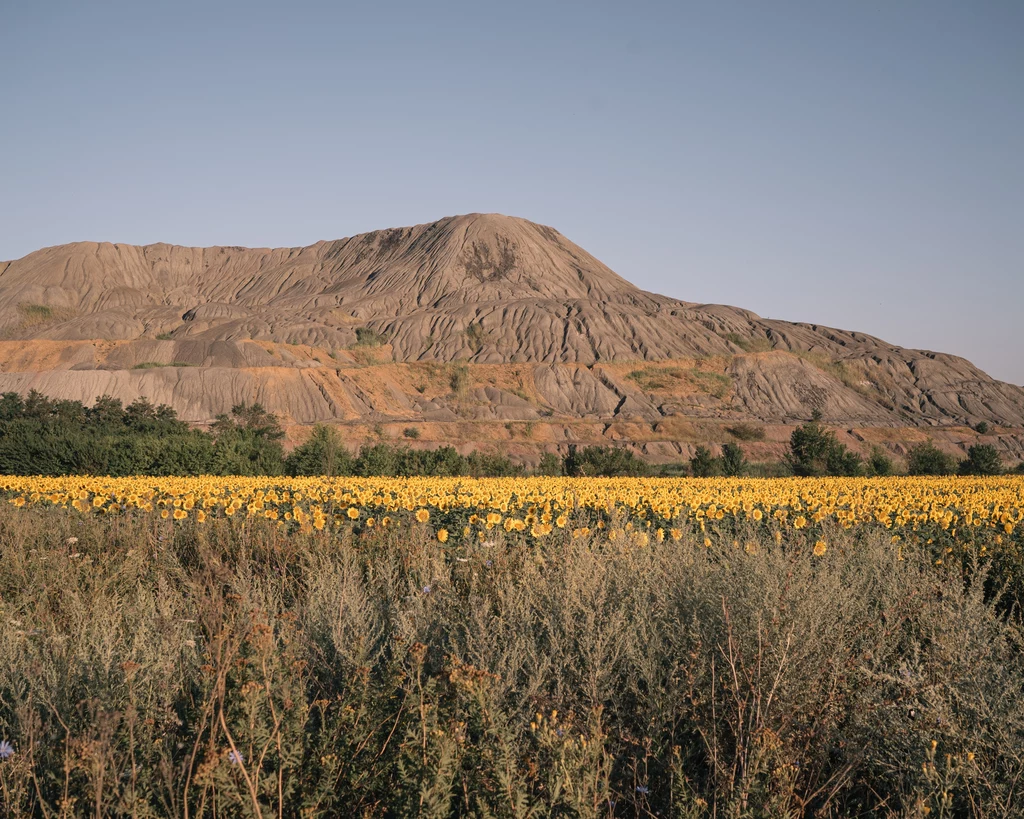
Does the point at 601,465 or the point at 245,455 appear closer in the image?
the point at 245,455

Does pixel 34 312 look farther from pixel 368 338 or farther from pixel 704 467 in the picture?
pixel 704 467

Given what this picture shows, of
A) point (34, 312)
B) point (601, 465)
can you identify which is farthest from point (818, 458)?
point (34, 312)

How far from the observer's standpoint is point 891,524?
392 inches

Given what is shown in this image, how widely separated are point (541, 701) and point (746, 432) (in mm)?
59875

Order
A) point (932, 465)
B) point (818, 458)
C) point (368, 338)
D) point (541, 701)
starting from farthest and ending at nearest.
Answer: point (368, 338) < point (932, 465) < point (818, 458) < point (541, 701)

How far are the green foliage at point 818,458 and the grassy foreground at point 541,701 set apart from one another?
89.6ft

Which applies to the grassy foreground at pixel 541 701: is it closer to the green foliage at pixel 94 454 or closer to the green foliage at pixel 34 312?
the green foliage at pixel 94 454

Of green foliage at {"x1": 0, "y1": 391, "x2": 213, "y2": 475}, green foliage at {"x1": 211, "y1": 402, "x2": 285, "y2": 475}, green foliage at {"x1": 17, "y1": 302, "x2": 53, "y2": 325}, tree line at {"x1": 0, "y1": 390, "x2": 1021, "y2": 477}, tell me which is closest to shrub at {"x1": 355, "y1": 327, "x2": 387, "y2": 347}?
green foliage at {"x1": 17, "y1": 302, "x2": 53, "y2": 325}

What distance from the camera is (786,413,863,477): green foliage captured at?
107 feet

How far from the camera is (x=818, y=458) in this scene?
111 feet

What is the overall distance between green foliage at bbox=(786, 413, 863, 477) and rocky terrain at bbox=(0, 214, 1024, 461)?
17598 mm

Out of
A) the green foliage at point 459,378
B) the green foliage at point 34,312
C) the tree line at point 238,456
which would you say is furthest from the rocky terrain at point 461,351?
the tree line at point 238,456

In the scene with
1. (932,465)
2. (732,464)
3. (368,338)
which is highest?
(368,338)

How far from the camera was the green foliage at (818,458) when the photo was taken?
107ft
